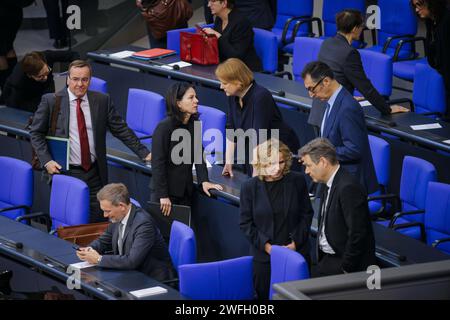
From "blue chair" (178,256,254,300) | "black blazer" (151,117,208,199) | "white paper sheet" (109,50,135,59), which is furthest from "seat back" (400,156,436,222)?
"white paper sheet" (109,50,135,59)

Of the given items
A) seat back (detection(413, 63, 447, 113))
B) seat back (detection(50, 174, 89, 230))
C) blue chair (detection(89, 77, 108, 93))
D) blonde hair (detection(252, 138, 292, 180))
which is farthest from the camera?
blue chair (detection(89, 77, 108, 93))

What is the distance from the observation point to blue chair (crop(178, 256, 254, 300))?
5.41 meters

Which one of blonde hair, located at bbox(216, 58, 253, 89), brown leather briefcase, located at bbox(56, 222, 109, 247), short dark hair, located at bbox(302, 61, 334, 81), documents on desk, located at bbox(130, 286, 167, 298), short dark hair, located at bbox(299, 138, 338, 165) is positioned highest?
short dark hair, located at bbox(302, 61, 334, 81)

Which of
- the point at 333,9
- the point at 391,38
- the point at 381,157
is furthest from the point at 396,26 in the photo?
the point at 381,157

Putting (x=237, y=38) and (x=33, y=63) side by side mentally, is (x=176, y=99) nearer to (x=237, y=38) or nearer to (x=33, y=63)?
(x=33, y=63)

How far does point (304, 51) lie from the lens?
9273 millimetres

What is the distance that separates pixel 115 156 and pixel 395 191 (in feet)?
7.11

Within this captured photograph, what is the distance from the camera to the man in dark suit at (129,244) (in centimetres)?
591

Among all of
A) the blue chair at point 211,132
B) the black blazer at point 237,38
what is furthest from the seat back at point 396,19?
the blue chair at point 211,132

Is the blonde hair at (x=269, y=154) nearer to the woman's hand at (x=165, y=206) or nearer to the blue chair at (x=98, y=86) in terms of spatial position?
the woman's hand at (x=165, y=206)

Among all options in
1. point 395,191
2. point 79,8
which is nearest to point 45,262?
point 395,191

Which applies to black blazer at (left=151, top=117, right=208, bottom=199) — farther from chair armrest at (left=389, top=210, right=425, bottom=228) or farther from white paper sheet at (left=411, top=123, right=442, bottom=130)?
white paper sheet at (left=411, top=123, right=442, bottom=130)

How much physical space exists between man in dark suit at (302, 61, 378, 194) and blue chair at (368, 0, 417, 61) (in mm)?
3400

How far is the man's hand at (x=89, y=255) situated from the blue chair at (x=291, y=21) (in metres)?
4.75
